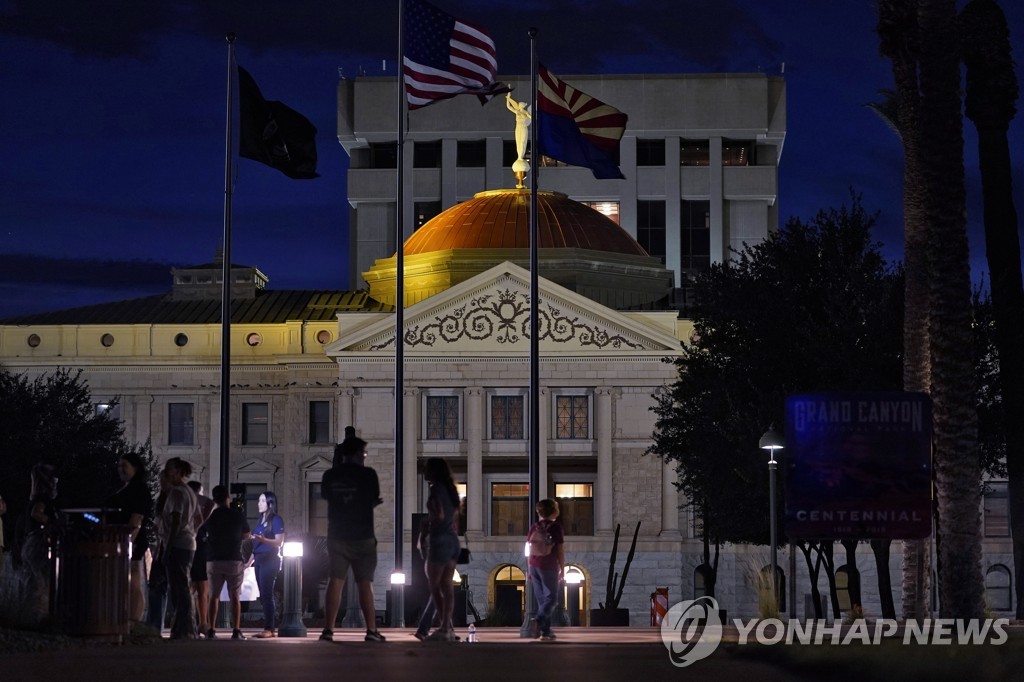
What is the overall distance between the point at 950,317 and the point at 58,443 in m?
36.1

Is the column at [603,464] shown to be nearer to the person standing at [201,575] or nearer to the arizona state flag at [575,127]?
the arizona state flag at [575,127]

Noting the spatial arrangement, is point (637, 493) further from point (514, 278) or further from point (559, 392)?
point (514, 278)

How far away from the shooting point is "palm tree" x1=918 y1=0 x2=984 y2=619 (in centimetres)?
2611

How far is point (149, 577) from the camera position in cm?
2086

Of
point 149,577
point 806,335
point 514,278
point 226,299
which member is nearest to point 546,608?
point 149,577

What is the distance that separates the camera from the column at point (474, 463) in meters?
68.2

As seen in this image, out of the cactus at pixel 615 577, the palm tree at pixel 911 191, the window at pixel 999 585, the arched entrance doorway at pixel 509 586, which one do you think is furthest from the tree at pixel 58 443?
the window at pixel 999 585

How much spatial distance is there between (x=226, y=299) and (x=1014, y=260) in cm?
1558

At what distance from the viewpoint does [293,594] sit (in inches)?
898

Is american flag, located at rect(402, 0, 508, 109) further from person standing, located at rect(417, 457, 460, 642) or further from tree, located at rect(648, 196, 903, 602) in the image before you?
person standing, located at rect(417, 457, 460, 642)

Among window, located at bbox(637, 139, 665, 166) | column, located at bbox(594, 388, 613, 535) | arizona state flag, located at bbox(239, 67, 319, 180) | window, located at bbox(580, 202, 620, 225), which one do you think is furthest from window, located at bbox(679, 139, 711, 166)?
arizona state flag, located at bbox(239, 67, 319, 180)

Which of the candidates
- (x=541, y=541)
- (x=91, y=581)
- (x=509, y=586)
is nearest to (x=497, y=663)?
(x=91, y=581)

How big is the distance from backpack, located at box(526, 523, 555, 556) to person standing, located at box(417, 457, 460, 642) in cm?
280
